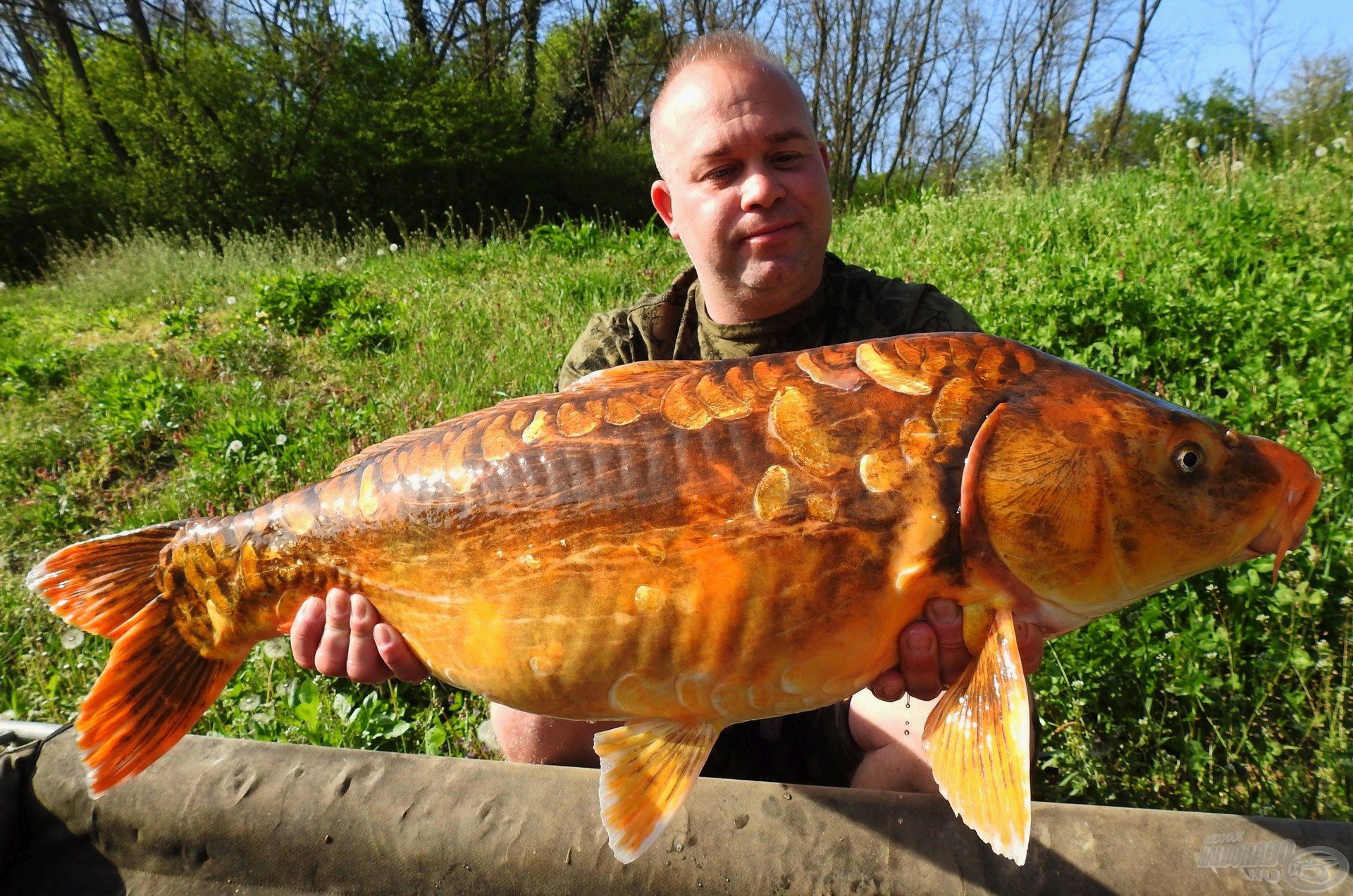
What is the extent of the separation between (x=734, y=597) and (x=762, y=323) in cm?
119

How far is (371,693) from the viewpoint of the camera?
2432mm

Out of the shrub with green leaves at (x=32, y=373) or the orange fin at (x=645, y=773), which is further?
the shrub with green leaves at (x=32, y=373)

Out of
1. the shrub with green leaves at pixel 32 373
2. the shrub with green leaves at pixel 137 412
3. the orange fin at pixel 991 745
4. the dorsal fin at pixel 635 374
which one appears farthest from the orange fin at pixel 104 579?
the shrub with green leaves at pixel 32 373

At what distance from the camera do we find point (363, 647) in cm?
160

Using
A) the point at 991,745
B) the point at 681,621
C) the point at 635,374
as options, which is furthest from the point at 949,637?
the point at 635,374

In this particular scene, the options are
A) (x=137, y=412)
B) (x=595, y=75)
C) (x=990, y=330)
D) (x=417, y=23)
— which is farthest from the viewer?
(x=595, y=75)

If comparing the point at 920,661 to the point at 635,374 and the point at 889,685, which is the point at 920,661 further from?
the point at 635,374

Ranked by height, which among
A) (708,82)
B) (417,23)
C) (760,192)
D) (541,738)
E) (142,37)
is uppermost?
(417,23)

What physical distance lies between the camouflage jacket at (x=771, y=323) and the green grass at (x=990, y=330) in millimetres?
1006

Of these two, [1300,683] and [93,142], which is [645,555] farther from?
[93,142]

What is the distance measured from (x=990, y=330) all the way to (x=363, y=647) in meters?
3.11

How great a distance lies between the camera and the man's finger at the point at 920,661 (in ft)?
4.31

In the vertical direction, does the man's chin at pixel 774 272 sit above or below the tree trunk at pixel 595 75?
below

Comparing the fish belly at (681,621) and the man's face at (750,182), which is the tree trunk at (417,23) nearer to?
the man's face at (750,182)
